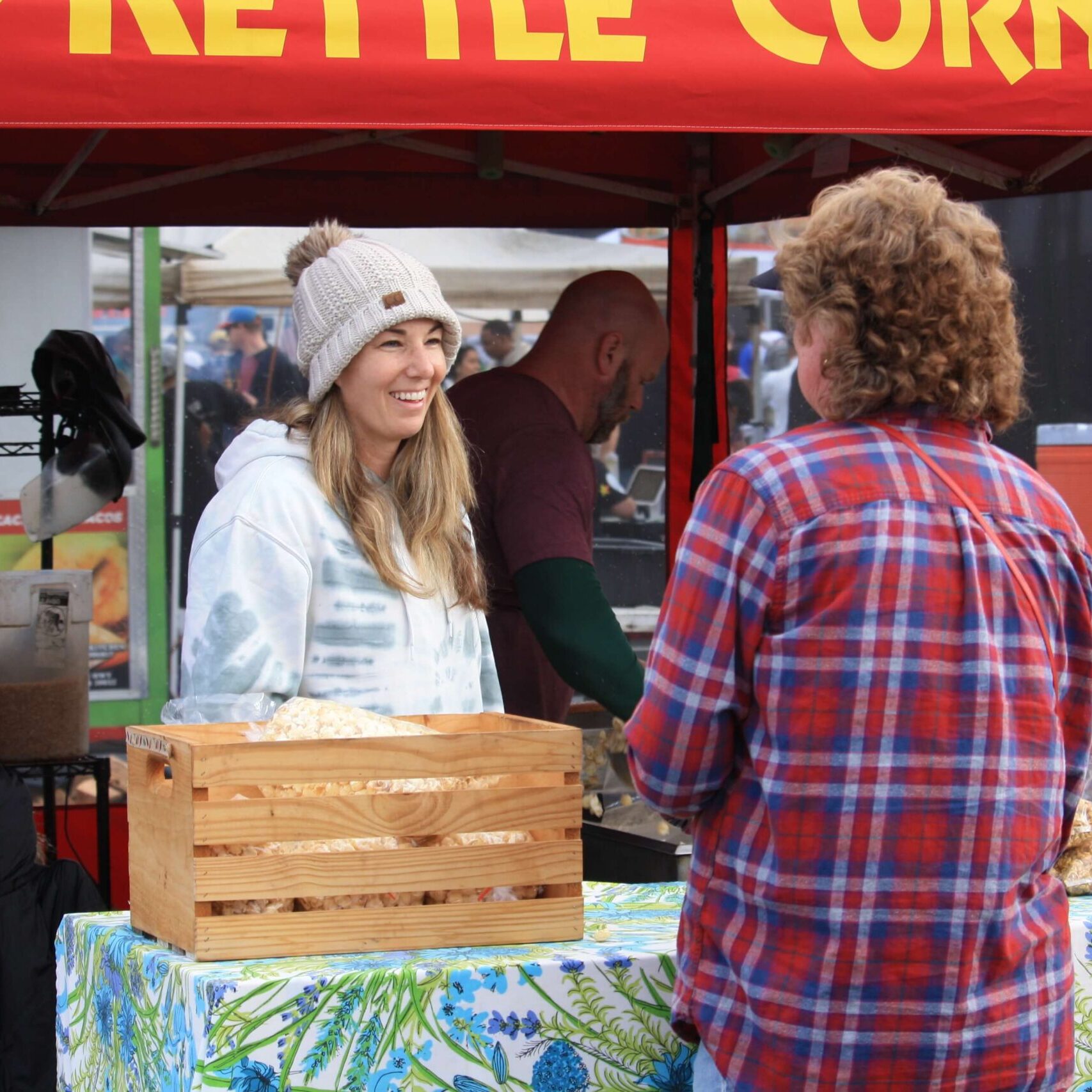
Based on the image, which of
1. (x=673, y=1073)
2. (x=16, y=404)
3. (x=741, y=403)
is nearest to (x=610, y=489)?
(x=741, y=403)

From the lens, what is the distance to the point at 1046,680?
4.59 ft

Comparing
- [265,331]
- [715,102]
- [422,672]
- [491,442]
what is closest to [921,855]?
[422,672]

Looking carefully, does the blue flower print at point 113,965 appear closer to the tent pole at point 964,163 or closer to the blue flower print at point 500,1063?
the blue flower print at point 500,1063

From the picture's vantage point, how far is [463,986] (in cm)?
162

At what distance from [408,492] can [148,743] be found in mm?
733

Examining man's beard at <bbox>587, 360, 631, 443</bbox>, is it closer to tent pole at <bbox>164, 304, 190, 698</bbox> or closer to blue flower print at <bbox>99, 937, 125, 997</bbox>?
blue flower print at <bbox>99, 937, 125, 997</bbox>

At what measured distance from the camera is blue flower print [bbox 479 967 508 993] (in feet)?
5.33

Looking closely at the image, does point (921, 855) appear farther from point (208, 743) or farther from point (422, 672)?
point (422, 672)

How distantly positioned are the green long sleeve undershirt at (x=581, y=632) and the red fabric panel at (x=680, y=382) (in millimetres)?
1369

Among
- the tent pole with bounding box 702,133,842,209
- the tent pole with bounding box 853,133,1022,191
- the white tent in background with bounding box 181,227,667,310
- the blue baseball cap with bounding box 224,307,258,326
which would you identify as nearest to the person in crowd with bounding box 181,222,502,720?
the tent pole with bounding box 702,133,842,209

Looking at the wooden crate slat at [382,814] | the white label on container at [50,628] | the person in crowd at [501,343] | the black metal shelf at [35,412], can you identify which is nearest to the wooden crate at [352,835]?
the wooden crate slat at [382,814]

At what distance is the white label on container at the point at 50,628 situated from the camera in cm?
367

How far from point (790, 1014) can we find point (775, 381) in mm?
5177

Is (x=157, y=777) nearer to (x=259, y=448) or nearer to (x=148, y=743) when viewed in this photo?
(x=148, y=743)
